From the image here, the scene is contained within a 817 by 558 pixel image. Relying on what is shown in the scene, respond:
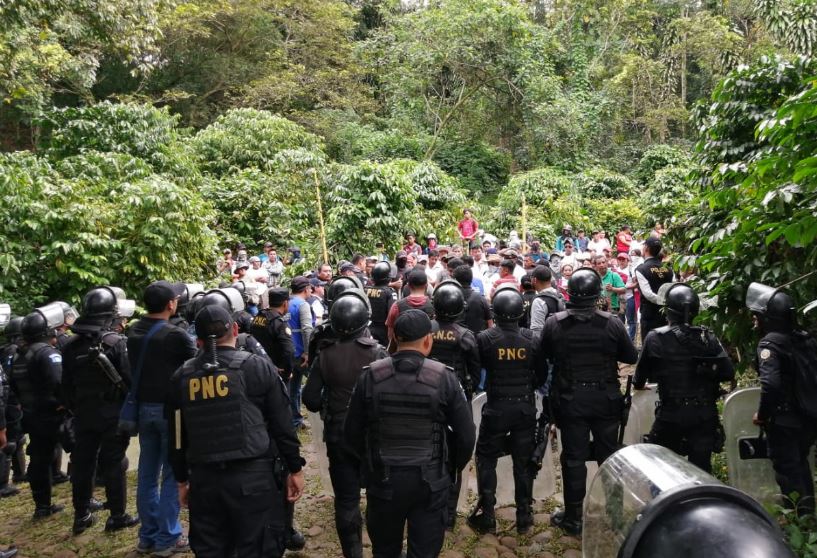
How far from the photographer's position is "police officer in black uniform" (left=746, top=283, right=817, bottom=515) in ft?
14.5

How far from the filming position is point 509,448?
5090 millimetres

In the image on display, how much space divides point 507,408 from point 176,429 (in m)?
2.43

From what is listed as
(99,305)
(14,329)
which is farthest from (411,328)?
(14,329)

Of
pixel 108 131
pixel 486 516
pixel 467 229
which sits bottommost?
pixel 486 516

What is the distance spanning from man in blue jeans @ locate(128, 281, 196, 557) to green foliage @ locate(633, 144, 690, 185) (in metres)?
21.3

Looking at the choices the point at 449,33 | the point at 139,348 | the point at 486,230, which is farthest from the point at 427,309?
the point at 449,33

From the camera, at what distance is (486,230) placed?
19453 mm

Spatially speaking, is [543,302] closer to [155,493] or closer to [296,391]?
[296,391]

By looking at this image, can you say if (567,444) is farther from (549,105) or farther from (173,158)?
(549,105)

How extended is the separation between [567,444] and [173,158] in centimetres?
1317

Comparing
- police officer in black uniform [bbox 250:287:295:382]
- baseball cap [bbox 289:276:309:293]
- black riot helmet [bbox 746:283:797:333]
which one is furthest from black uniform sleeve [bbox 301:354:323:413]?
black riot helmet [bbox 746:283:797:333]

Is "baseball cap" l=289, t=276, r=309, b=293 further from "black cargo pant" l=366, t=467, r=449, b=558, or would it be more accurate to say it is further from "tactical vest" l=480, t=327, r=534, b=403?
"black cargo pant" l=366, t=467, r=449, b=558

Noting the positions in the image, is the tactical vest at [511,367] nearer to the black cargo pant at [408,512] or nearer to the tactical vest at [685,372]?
the tactical vest at [685,372]

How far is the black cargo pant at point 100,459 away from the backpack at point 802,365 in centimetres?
492
